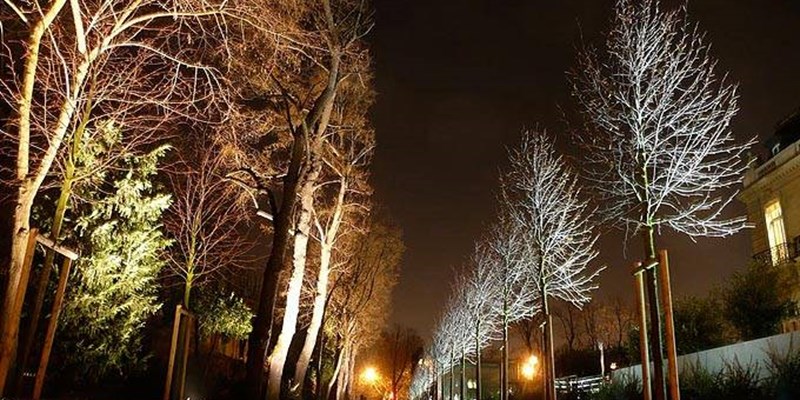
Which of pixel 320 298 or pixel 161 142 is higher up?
pixel 161 142

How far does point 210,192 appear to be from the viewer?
22.3 m

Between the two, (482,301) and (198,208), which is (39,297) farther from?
(482,301)

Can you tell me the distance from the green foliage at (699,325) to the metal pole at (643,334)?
40.2 feet

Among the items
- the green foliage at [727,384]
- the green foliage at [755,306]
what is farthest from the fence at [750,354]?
the green foliage at [755,306]

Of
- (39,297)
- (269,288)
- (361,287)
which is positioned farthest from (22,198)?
(361,287)

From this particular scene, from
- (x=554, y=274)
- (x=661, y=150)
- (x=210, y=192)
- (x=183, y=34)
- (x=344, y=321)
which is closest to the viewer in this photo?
(x=183, y=34)

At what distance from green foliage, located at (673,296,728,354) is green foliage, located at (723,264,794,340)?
439 millimetres

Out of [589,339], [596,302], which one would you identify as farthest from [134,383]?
[596,302]

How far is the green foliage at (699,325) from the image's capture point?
2155 cm

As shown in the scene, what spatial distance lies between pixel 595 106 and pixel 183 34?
26.6 feet

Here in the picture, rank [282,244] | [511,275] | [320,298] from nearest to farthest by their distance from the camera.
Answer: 1. [282,244]
2. [320,298]
3. [511,275]

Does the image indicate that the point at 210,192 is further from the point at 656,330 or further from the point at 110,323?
the point at 656,330

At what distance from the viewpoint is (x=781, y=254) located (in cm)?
2675

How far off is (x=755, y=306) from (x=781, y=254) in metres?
6.89
